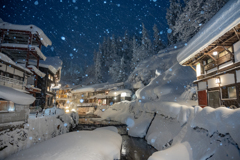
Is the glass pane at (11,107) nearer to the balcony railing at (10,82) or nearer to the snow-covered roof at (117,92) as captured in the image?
the balcony railing at (10,82)

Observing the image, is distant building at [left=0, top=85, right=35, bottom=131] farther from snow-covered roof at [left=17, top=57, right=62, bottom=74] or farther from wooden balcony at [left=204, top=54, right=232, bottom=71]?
snow-covered roof at [left=17, top=57, right=62, bottom=74]

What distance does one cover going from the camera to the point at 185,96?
17984 mm

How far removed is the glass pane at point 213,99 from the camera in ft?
38.5

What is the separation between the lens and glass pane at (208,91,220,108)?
11.7 metres

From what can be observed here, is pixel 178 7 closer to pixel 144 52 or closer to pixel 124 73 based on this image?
pixel 144 52

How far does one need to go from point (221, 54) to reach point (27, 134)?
53.7 feet

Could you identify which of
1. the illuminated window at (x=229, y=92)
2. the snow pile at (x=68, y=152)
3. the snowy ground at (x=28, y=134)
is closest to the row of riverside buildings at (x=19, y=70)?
the snowy ground at (x=28, y=134)

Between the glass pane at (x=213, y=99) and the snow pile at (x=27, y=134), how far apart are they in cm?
1477

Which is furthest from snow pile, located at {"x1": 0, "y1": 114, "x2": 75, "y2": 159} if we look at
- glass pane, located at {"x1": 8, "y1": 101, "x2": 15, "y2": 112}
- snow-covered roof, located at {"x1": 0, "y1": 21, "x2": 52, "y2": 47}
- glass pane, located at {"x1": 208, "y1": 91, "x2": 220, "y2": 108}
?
snow-covered roof, located at {"x1": 0, "y1": 21, "x2": 52, "y2": 47}

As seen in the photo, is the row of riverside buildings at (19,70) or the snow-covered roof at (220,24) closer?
the snow-covered roof at (220,24)

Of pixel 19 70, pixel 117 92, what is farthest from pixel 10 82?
pixel 117 92

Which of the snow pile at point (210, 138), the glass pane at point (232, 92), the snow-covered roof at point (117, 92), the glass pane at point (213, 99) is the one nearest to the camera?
the snow pile at point (210, 138)

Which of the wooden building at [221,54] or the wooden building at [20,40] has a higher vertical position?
the wooden building at [20,40]

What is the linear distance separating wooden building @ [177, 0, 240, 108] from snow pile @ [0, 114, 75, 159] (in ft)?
45.7
